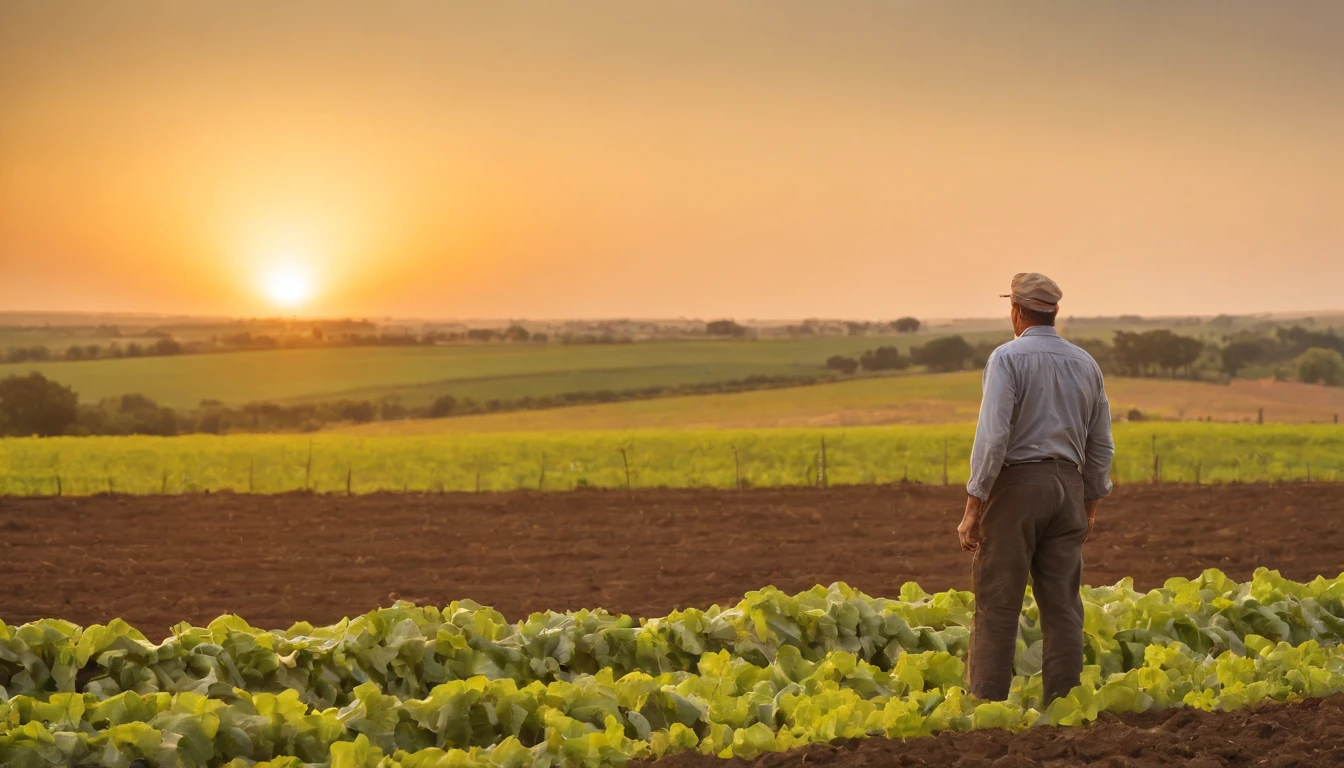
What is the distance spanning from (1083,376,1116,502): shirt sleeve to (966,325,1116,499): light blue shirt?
0.05 m

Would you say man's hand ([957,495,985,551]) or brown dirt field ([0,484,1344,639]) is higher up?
man's hand ([957,495,985,551])

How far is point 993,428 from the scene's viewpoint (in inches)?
238

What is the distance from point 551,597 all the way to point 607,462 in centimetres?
1197

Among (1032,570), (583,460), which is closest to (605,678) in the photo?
(1032,570)

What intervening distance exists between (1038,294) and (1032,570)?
1.40 metres

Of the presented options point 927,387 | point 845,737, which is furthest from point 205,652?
point 927,387

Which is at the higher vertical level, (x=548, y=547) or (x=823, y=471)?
(x=823, y=471)

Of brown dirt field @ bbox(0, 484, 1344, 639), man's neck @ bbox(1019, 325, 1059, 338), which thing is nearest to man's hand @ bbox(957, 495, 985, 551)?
man's neck @ bbox(1019, 325, 1059, 338)

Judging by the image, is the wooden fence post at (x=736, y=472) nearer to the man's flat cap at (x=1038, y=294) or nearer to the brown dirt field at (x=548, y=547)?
the brown dirt field at (x=548, y=547)

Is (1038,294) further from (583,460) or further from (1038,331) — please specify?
(583,460)

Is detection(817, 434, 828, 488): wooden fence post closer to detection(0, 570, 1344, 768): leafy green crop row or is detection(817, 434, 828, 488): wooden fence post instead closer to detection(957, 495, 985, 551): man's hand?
detection(0, 570, 1344, 768): leafy green crop row

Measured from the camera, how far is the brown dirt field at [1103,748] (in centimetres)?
502

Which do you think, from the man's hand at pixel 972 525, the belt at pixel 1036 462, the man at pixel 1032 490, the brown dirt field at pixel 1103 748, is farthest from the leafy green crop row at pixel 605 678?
the belt at pixel 1036 462

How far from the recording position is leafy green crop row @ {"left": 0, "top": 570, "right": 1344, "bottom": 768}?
548 cm
